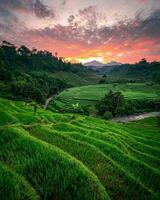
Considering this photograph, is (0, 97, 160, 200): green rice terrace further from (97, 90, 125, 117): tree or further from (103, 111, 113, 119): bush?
(97, 90, 125, 117): tree

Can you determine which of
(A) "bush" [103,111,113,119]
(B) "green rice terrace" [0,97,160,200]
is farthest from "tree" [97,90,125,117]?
(B) "green rice terrace" [0,97,160,200]

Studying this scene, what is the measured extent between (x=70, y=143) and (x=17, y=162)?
4703 millimetres

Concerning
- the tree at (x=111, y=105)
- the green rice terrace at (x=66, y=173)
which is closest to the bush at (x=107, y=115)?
the tree at (x=111, y=105)

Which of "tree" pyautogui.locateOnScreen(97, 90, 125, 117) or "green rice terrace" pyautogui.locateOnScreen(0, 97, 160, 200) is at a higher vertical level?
"green rice terrace" pyautogui.locateOnScreen(0, 97, 160, 200)

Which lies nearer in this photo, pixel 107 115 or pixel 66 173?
pixel 66 173

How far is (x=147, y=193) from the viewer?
10992 mm

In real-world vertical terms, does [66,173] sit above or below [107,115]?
above

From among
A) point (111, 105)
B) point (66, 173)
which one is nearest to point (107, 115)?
point (111, 105)

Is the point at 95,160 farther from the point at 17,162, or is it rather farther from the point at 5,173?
the point at 5,173

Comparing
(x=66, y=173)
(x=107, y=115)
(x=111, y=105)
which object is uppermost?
(x=66, y=173)

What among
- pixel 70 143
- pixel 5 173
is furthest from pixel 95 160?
pixel 5 173

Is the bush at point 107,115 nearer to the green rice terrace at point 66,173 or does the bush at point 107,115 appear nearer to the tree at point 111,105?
the tree at point 111,105

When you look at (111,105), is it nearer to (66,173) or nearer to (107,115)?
(107,115)

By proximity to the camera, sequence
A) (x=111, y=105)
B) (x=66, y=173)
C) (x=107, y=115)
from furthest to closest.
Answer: (x=111, y=105) → (x=107, y=115) → (x=66, y=173)
